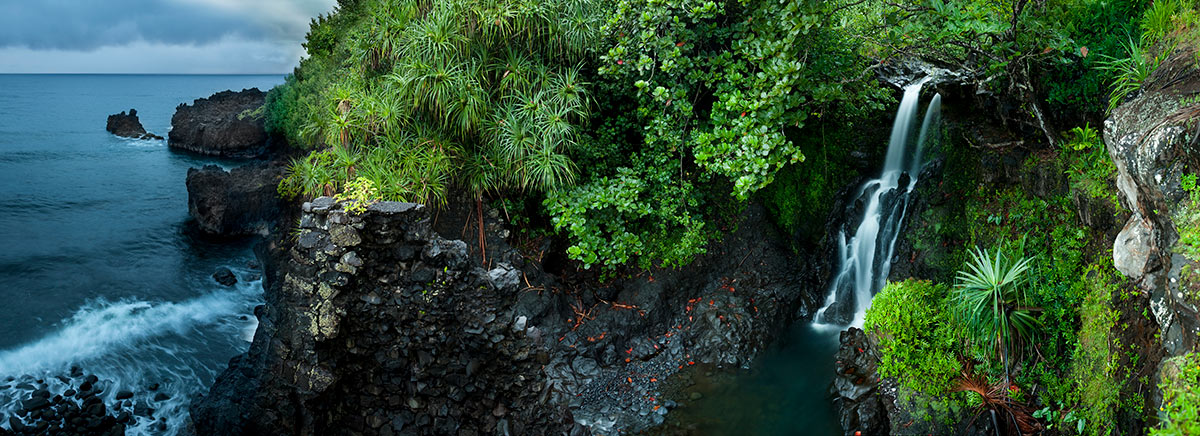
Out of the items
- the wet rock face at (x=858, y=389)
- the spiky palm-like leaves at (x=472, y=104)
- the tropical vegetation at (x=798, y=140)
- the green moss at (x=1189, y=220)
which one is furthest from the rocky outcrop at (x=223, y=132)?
the green moss at (x=1189, y=220)

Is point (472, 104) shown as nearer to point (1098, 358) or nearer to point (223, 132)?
point (1098, 358)

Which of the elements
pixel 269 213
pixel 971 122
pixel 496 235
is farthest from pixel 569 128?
pixel 269 213

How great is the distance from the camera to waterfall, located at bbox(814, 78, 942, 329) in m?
8.61

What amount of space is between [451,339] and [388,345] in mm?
887

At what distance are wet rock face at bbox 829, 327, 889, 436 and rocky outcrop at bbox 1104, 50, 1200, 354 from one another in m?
2.77

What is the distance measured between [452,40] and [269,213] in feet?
34.5

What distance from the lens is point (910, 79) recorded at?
9.09 m

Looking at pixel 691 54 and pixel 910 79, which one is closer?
pixel 691 54

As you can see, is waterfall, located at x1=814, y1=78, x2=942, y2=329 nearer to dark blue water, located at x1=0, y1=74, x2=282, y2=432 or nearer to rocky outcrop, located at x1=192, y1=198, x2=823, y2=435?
rocky outcrop, located at x1=192, y1=198, x2=823, y2=435

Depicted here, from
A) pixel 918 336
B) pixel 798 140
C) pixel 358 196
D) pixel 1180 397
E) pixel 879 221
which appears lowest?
pixel 918 336

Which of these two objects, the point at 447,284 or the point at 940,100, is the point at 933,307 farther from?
the point at 447,284

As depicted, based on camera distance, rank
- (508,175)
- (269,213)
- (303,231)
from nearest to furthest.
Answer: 1. (303,231)
2. (508,175)
3. (269,213)

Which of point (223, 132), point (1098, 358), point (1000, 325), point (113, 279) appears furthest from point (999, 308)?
point (223, 132)

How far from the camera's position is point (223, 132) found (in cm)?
2350
